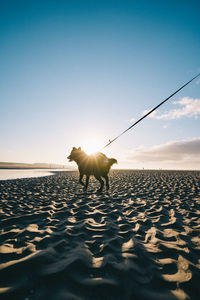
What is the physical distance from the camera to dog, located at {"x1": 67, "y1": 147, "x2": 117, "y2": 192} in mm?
9609

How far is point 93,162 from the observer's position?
9.73 m

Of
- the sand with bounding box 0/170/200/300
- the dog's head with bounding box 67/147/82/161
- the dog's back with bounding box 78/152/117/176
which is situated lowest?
the sand with bounding box 0/170/200/300

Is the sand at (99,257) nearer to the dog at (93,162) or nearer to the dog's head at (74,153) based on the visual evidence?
the dog at (93,162)

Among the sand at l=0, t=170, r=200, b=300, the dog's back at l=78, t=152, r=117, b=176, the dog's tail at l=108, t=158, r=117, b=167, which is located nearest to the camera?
the sand at l=0, t=170, r=200, b=300

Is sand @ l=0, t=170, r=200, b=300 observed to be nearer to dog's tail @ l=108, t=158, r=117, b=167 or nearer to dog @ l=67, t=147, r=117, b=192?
dog @ l=67, t=147, r=117, b=192

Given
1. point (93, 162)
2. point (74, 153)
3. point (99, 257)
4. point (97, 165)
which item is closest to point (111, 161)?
point (97, 165)

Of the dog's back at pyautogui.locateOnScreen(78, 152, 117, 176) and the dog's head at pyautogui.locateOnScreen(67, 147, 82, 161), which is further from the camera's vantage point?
the dog's head at pyautogui.locateOnScreen(67, 147, 82, 161)

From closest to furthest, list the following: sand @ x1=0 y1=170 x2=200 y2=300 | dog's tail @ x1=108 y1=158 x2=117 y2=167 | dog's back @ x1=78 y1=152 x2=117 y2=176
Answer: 1. sand @ x1=0 y1=170 x2=200 y2=300
2. dog's back @ x1=78 y1=152 x2=117 y2=176
3. dog's tail @ x1=108 y1=158 x2=117 y2=167

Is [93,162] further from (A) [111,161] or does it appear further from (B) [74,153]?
(B) [74,153]

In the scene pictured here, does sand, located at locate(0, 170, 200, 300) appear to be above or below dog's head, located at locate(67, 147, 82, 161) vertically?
below

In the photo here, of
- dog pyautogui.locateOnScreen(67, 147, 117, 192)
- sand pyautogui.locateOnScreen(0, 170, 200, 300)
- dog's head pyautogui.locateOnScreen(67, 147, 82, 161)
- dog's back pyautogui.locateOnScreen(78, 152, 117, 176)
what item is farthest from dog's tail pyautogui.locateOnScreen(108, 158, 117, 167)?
sand pyautogui.locateOnScreen(0, 170, 200, 300)

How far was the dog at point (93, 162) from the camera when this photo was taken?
961 centimetres

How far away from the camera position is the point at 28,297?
1.79m

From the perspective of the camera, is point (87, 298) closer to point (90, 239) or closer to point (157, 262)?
point (157, 262)
